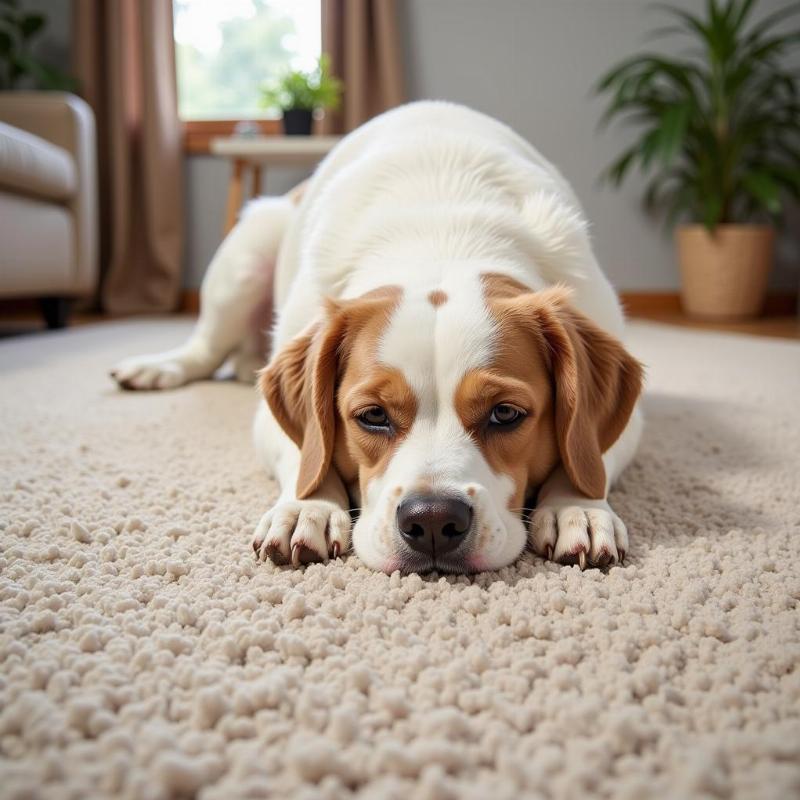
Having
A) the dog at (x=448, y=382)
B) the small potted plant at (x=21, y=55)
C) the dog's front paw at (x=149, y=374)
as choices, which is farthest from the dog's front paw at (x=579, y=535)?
the small potted plant at (x=21, y=55)

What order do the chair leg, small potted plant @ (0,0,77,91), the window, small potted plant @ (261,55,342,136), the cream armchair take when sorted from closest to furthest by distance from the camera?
the cream armchair
the chair leg
small potted plant @ (261,55,342,136)
small potted plant @ (0,0,77,91)
the window

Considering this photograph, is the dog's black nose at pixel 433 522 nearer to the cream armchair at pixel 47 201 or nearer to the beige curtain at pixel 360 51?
the cream armchair at pixel 47 201

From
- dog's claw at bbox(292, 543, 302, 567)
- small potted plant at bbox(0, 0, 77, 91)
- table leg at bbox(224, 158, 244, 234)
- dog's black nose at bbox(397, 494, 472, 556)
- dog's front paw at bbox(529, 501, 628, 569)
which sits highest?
small potted plant at bbox(0, 0, 77, 91)

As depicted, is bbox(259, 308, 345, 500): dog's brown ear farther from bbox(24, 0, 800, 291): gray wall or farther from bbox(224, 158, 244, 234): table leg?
bbox(24, 0, 800, 291): gray wall

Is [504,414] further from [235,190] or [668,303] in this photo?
[668,303]

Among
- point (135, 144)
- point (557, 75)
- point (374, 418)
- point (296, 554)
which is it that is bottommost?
point (296, 554)

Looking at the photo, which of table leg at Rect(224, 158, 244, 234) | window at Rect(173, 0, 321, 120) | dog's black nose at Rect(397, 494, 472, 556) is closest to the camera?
dog's black nose at Rect(397, 494, 472, 556)

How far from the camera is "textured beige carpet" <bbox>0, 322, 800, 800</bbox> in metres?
0.77

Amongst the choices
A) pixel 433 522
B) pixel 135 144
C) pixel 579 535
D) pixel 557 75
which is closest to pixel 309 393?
pixel 433 522

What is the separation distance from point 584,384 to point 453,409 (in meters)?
0.27

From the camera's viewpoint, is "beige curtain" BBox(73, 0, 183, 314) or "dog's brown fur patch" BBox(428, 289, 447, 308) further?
"beige curtain" BBox(73, 0, 183, 314)

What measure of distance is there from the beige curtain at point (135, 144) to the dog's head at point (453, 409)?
200 inches

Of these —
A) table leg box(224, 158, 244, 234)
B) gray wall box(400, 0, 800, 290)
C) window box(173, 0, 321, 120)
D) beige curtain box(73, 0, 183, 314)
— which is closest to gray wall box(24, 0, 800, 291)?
gray wall box(400, 0, 800, 290)

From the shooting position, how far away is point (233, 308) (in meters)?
2.87
